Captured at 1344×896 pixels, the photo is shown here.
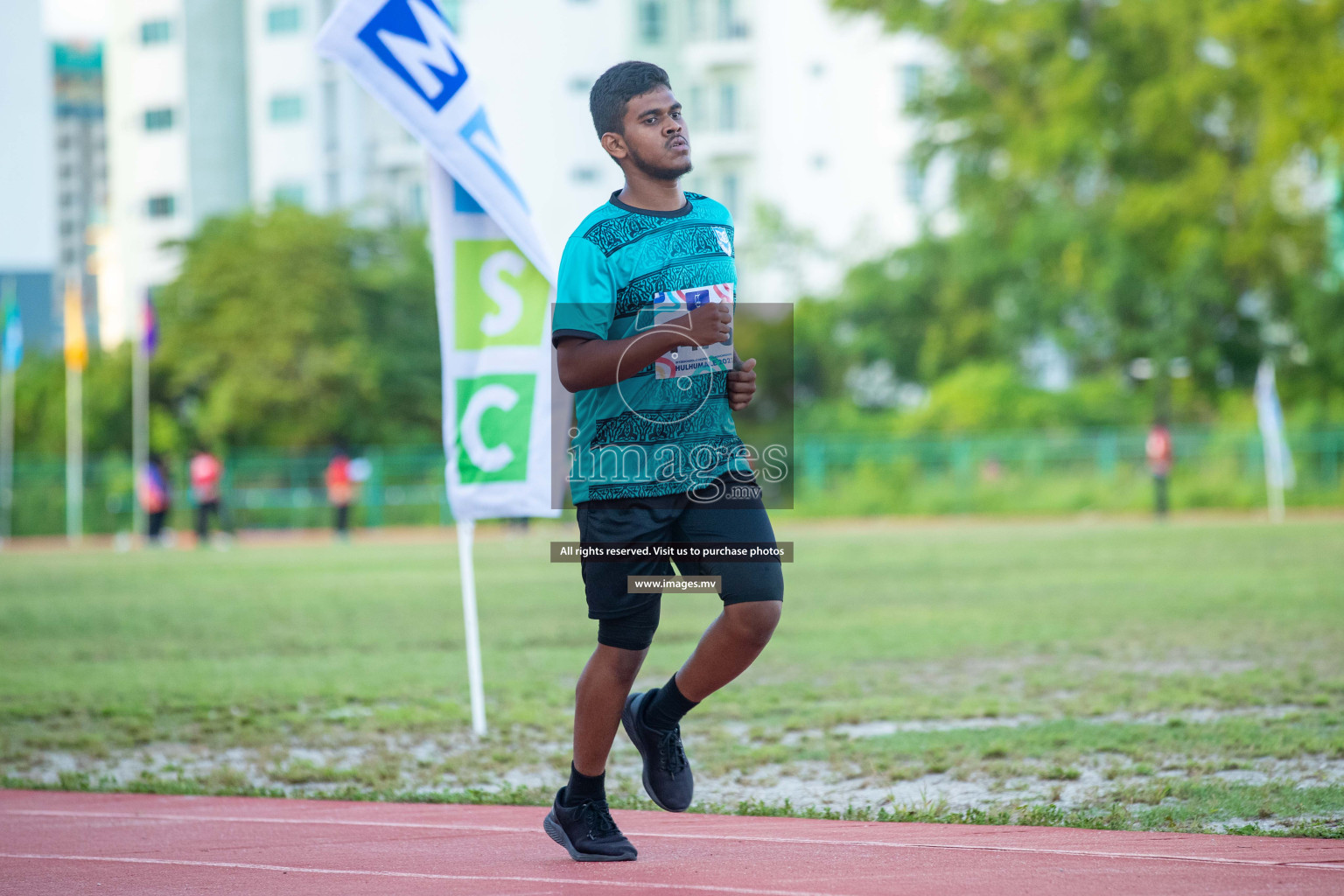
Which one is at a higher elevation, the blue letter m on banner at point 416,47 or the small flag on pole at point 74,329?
the small flag on pole at point 74,329

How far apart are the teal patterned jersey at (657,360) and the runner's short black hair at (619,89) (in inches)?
8.0

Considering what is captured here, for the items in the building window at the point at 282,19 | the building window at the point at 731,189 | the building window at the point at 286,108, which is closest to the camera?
the building window at the point at 731,189

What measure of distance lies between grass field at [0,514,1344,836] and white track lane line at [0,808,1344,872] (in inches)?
21.2

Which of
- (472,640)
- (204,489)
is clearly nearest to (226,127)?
(204,489)

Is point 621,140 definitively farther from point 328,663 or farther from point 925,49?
point 925,49

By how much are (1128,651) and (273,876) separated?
6.87m

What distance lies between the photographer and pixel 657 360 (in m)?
4.12

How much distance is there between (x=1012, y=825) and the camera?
4.70 m

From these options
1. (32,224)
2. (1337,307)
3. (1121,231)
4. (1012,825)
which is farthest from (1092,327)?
(32,224)

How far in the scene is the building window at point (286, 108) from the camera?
62062 millimetres

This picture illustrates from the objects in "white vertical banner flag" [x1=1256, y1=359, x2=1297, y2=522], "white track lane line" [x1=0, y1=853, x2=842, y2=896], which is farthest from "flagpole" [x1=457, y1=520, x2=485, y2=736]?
"white vertical banner flag" [x1=1256, y1=359, x2=1297, y2=522]

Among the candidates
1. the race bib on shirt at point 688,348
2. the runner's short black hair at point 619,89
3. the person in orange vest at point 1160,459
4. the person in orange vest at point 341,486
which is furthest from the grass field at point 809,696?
the person in orange vest at point 341,486

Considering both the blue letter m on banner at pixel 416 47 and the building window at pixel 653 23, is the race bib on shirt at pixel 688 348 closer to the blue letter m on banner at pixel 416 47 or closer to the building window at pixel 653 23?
the blue letter m on banner at pixel 416 47

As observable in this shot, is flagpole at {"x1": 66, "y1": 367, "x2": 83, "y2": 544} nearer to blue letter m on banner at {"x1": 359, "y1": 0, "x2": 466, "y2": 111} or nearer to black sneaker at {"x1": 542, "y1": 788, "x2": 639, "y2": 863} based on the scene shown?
blue letter m on banner at {"x1": 359, "y1": 0, "x2": 466, "y2": 111}
